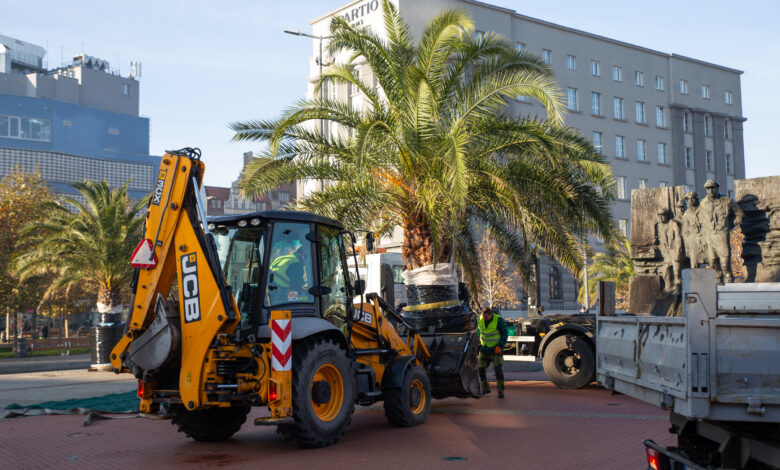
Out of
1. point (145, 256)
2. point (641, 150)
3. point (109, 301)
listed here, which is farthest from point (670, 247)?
point (641, 150)

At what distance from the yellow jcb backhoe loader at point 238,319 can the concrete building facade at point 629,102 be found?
1506 inches

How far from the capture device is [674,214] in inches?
656

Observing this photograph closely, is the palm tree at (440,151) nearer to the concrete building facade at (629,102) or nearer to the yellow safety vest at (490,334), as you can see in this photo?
the yellow safety vest at (490,334)

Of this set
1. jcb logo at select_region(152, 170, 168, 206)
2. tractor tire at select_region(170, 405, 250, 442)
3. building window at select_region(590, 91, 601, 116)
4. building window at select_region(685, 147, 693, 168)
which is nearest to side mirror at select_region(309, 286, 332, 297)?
tractor tire at select_region(170, 405, 250, 442)

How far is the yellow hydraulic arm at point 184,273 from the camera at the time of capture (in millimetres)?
8727

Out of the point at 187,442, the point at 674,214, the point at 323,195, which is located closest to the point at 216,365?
the point at 187,442

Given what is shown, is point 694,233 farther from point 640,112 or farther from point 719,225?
point 640,112

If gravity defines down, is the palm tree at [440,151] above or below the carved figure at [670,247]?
above

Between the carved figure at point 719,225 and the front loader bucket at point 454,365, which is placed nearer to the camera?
the front loader bucket at point 454,365

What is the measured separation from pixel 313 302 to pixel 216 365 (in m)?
1.60

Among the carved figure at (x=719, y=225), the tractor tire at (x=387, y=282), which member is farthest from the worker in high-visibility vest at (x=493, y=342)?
the tractor tire at (x=387, y=282)

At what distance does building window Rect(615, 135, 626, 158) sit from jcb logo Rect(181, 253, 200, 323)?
51.8 meters

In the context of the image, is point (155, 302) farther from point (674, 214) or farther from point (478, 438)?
point (674, 214)

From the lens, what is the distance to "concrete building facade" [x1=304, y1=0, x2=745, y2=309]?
163ft
